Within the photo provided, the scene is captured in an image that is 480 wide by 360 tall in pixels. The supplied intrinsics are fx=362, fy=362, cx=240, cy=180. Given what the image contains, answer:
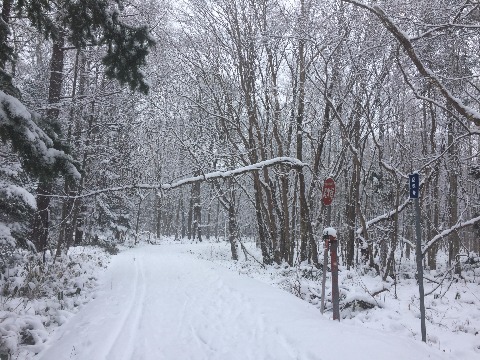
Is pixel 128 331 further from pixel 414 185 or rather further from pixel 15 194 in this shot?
pixel 414 185

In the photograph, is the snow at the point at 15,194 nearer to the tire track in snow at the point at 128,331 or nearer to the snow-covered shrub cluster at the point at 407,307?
the tire track in snow at the point at 128,331

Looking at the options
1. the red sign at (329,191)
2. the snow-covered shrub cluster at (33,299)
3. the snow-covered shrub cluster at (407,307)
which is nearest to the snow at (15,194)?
the snow-covered shrub cluster at (33,299)

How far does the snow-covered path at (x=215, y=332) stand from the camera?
4551 mm

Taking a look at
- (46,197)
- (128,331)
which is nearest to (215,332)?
(128,331)

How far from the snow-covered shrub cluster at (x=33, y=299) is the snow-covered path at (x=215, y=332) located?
268 mm

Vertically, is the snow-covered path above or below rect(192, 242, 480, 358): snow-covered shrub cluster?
above

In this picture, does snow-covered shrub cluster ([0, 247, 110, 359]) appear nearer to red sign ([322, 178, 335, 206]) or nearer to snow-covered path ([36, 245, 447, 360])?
snow-covered path ([36, 245, 447, 360])

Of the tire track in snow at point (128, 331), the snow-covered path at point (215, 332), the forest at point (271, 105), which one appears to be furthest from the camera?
the forest at point (271, 105)

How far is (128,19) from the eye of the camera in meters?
12.2

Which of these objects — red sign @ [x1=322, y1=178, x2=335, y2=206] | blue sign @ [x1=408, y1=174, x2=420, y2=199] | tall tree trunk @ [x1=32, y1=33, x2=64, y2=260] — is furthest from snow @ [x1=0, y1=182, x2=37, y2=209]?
blue sign @ [x1=408, y1=174, x2=420, y2=199]

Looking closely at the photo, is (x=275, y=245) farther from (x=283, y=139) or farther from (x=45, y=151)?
(x=45, y=151)

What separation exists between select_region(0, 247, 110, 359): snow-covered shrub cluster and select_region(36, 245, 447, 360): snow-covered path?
27 centimetres

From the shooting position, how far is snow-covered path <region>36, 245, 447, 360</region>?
14.9 feet

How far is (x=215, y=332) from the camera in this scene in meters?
5.64
